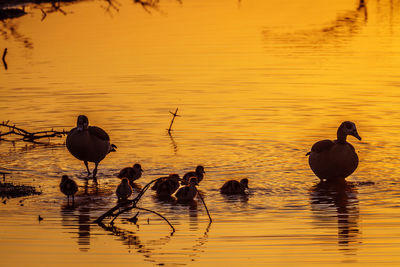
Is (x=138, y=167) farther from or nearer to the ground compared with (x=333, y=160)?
nearer to the ground

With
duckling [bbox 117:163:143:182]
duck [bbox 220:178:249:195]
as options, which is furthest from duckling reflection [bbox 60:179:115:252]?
duck [bbox 220:178:249:195]

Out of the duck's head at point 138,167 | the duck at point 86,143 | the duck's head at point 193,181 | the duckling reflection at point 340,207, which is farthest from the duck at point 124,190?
the duckling reflection at point 340,207

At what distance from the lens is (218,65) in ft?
95.9

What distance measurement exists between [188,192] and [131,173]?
159 cm

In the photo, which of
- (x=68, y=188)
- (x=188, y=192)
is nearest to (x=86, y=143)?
(x=68, y=188)

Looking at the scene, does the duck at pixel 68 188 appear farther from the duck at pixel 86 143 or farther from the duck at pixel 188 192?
the duck at pixel 86 143

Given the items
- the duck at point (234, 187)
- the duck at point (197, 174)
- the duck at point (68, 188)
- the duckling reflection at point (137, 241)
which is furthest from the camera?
the duck at point (197, 174)

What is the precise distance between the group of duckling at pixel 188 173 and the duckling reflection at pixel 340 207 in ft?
1.01

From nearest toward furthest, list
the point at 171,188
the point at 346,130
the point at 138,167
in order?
the point at 171,188 < the point at 138,167 < the point at 346,130

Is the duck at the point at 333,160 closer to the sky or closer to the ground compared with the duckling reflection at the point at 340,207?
closer to the sky

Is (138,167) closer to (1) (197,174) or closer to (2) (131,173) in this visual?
(2) (131,173)

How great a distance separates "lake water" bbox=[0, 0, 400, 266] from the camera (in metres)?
12.6

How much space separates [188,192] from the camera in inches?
591

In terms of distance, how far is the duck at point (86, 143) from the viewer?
17219mm
